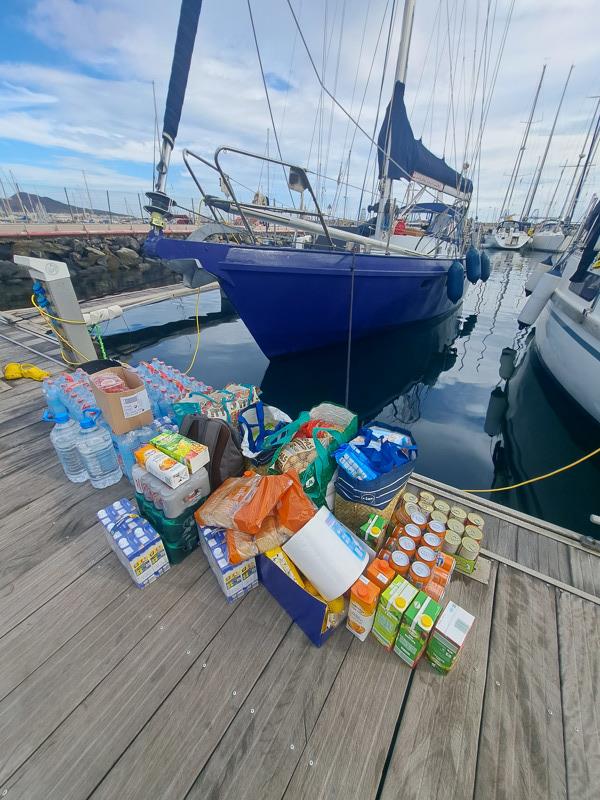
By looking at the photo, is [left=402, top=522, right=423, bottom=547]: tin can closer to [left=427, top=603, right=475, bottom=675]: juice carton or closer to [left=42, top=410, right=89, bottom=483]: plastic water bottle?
[left=427, top=603, right=475, bottom=675]: juice carton

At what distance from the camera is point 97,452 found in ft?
7.35

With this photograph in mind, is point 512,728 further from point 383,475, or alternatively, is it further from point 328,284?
point 328,284

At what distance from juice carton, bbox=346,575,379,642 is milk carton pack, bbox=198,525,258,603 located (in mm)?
518

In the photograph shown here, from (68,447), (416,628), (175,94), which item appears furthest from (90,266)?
(416,628)

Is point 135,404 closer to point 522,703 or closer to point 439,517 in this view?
point 439,517

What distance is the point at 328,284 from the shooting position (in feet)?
15.3

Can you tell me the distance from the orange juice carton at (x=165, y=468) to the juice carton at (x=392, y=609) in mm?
1084

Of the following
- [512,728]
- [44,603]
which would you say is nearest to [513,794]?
[512,728]

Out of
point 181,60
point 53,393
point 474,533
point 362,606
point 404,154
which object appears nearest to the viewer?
point 362,606

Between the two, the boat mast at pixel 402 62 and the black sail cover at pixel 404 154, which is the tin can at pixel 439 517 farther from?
the boat mast at pixel 402 62

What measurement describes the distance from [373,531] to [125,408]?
68.3 inches

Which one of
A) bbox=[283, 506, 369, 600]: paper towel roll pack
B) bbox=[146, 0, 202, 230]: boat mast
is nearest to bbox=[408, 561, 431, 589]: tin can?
bbox=[283, 506, 369, 600]: paper towel roll pack

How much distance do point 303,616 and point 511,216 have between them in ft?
207

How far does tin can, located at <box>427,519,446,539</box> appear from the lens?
1771 millimetres
